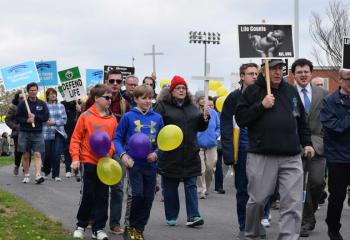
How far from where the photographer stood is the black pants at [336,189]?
848 cm

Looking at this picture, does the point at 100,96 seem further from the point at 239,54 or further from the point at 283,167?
the point at 283,167

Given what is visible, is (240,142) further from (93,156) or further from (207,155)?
(207,155)

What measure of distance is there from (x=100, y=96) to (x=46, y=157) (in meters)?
8.55

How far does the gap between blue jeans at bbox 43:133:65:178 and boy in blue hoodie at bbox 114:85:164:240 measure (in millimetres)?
8231

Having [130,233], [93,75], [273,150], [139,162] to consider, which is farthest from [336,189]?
[93,75]

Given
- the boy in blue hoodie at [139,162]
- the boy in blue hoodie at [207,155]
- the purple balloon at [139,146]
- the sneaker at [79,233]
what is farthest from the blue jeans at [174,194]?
the boy in blue hoodie at [207,155]

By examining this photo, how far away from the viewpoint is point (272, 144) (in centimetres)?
746

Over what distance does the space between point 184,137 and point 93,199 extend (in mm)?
1749

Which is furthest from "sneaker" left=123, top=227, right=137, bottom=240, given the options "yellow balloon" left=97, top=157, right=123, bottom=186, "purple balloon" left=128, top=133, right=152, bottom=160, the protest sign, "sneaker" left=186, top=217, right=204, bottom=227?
the protest sign

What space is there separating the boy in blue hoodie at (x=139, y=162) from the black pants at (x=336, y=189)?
2.01 m

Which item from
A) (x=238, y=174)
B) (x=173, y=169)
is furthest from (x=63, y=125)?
(x=238, y=174)

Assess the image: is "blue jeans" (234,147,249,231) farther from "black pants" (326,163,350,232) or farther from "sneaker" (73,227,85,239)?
"sneaker" (73,227,85,239)

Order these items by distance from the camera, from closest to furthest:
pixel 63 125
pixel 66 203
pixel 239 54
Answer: pixel 239 54 < pixel 66 203 < pixel 63 125

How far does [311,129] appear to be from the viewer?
9305 millimetres
